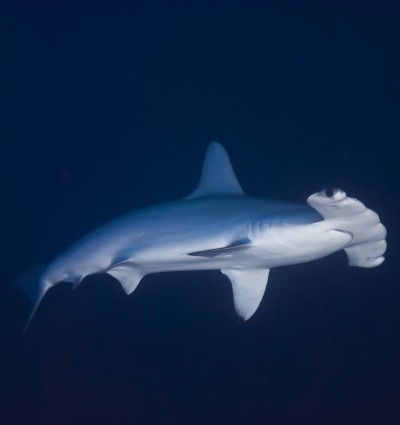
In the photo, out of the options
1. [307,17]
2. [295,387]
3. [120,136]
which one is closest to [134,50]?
[120,136]

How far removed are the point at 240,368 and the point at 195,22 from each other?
1149 centimetres

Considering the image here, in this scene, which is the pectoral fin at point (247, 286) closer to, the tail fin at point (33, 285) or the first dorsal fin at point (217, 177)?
the first dorsal fin at point (217, 177)

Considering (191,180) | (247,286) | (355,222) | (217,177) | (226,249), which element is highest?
(191,180)

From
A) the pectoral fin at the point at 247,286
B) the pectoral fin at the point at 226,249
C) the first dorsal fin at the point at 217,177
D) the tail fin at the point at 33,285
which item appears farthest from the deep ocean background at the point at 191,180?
the pectoral fin at the point at 226,249

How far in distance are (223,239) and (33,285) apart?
247cm

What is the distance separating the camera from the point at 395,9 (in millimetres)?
13180

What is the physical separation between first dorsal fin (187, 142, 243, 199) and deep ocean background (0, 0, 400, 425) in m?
3.60

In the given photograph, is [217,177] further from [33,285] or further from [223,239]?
[33,285]

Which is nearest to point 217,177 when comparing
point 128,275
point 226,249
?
point 226,249

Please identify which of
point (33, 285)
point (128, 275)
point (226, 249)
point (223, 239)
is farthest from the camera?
point (33, 285)

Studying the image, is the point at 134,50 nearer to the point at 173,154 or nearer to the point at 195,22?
the point at 195,22

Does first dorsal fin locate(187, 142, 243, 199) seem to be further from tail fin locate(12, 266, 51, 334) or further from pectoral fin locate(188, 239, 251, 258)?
tail fin locate(12, 266, 51, 334)

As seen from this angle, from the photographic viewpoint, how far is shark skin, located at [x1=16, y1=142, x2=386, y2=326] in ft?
9.49

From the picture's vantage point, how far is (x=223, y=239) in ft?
10.7
